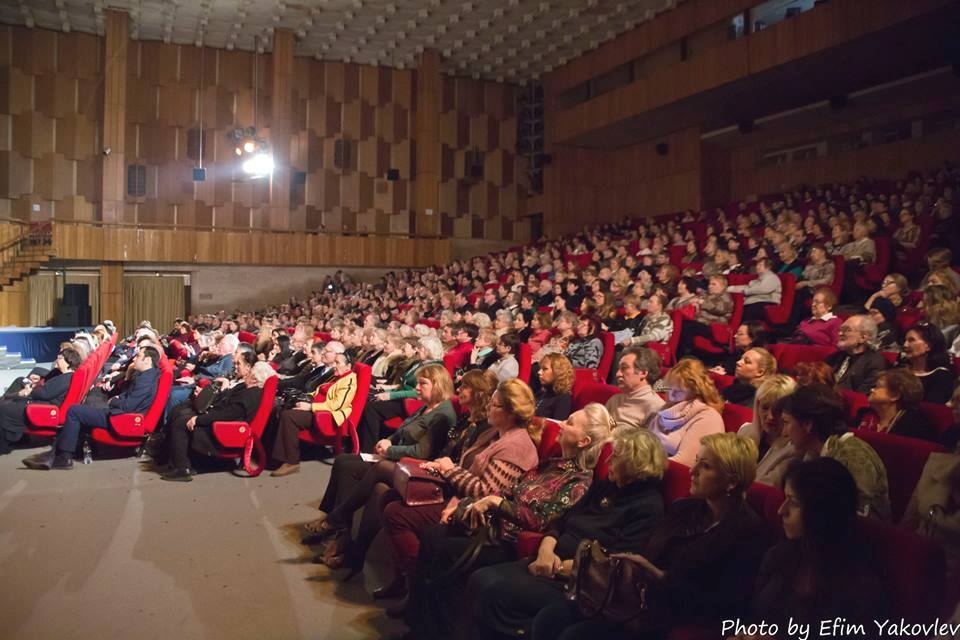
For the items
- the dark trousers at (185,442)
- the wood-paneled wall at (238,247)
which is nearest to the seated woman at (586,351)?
the dark trousers at (185,442)

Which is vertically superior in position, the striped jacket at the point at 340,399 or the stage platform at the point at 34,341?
the stage platform at the point at 34,341

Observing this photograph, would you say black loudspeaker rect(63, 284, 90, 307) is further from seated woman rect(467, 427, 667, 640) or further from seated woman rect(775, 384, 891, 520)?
seated woman rect(775, 384, 891, 520)

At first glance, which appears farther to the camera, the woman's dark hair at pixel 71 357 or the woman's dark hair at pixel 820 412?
the woman's dark hair at pixel 71 357

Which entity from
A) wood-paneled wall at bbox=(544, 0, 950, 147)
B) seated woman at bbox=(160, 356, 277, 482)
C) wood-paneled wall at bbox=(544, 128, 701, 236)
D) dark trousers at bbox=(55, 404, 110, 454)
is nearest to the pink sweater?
seated woman at bbox=(160, 356, 277, 482)

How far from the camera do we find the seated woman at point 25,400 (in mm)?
5023

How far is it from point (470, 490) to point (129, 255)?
1201 cm

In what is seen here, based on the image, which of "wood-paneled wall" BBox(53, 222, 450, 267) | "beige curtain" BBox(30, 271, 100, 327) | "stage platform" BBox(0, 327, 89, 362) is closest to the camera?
"stage platform" BBox(0, 327, 89, 362)

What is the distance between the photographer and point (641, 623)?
1.78 metres

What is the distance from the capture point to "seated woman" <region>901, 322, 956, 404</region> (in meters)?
3.07

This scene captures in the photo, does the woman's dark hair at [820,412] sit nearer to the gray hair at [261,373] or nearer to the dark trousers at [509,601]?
the dark trousers at [509,601]

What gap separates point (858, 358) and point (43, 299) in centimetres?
1445

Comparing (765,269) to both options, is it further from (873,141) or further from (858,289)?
(873,141)

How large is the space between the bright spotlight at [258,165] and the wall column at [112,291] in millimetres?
2775

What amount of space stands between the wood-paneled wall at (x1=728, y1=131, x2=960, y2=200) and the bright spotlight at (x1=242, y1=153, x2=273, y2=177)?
27.1 feet
